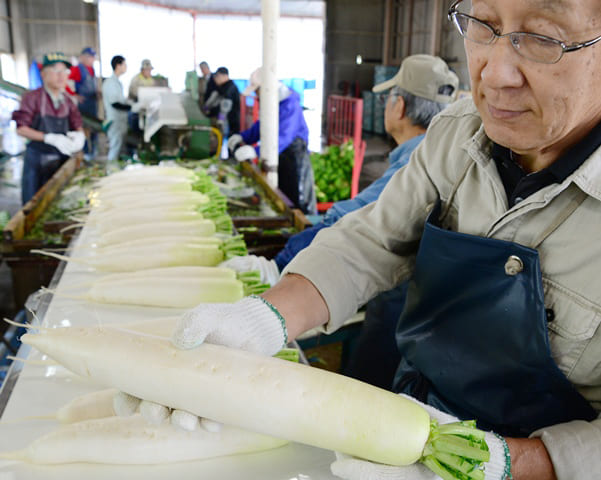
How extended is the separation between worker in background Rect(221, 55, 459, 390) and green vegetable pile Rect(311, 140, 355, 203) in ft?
11.8

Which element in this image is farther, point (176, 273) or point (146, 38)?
point (146, 38)

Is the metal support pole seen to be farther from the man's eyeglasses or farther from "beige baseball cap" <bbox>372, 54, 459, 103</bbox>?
the man's eyeglasses

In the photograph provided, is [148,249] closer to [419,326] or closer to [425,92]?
[419,326]

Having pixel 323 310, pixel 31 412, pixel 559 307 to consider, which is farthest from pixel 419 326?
pixel 31 412

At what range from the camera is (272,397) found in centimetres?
115

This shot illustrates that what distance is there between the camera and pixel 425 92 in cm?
290

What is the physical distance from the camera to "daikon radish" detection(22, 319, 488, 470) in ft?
3.58

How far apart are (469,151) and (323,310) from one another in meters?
0.59

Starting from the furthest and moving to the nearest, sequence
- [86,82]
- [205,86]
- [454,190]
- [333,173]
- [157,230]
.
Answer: [86,82] → [205,86] → [333,173] → [157,230] → [454,190]

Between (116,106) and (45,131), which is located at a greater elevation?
(116,106)

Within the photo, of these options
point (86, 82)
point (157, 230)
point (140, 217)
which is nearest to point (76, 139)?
point (140, 217)

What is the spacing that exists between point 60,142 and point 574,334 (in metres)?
5.12

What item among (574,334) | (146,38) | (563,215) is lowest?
(574,334)

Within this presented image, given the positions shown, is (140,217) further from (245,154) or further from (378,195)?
(245,154)
